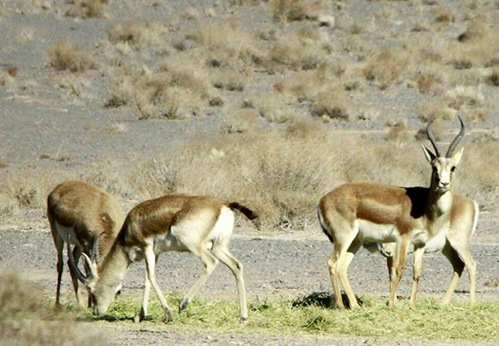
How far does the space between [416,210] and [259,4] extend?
3777 cm

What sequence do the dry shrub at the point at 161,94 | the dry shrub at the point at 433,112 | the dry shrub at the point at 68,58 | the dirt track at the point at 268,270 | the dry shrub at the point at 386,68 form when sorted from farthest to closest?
the dry shrub at the point at 68,58 < the dry shrub at the point at 386,68 < the dry shrub at the point at 161,94 < the dry shrub at the point at 433,112 < the dirt track at the point at 268,270

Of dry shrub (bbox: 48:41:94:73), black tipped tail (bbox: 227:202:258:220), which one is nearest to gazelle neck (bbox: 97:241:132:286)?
black tipped tail (bbox: 227:202:258:220)

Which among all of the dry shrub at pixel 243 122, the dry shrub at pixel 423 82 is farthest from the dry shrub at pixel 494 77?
the dry shrub at pixel 243 122

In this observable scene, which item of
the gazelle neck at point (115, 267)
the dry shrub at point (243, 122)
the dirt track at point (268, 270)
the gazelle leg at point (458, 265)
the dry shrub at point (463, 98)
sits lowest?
the dry shrub at point (463, 98)

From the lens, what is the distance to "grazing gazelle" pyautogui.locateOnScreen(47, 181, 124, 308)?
41.4 ft

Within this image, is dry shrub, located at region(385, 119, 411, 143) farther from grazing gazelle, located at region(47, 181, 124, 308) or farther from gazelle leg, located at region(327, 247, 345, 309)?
grazing gazelle, located at region(47, 181, 124, 308)

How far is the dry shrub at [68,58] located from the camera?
39.3 meters

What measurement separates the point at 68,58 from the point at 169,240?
92.3ft

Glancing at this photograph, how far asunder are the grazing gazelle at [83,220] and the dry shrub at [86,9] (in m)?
33.7

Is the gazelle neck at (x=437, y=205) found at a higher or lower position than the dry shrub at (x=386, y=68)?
higher

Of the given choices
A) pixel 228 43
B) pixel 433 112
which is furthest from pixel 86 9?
pixel 433 112

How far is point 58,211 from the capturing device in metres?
13.3

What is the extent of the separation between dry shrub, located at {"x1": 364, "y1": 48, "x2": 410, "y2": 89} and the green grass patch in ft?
85.3

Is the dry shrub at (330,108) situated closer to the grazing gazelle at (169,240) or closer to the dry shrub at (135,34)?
the dry shrub at (135,34)
